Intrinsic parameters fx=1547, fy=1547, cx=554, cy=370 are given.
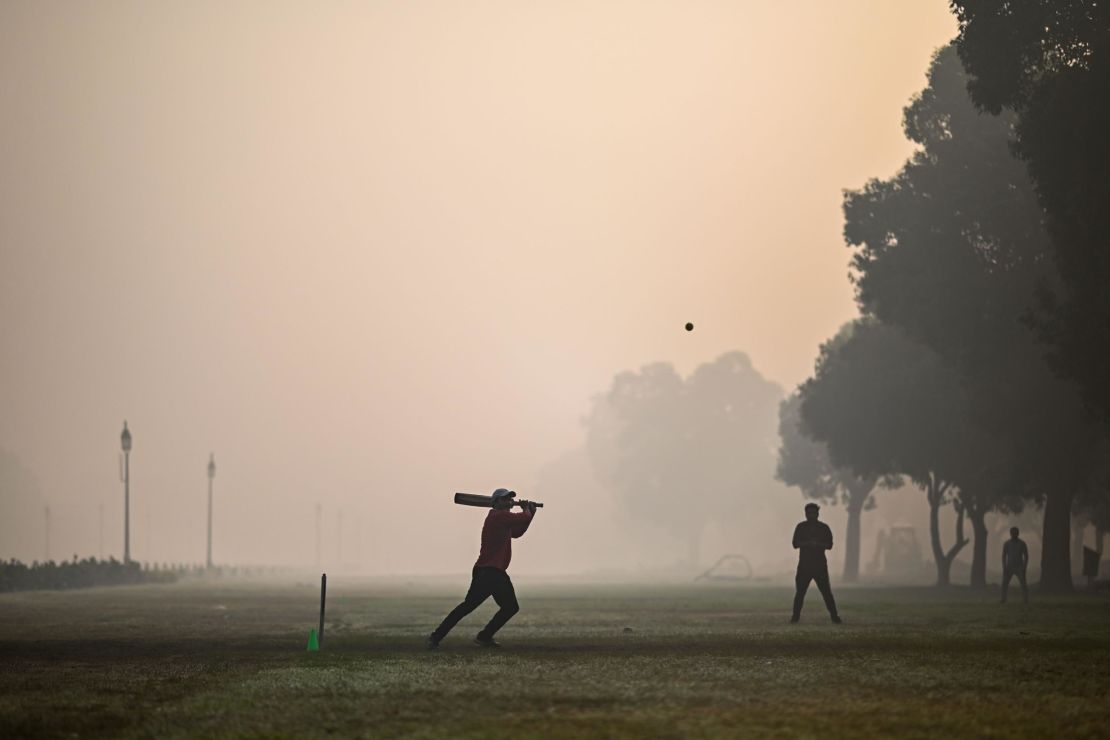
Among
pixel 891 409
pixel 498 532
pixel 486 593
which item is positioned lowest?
pixel 486 593

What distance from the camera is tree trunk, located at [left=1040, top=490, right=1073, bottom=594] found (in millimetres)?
48094

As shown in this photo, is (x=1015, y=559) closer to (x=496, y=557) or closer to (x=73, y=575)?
(x=496, y=557)

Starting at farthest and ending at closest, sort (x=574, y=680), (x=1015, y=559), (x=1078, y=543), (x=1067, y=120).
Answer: (x=1078, y=543) < (x=1015, y=559) < (x=1067, y=120) < (x=574, y=680)

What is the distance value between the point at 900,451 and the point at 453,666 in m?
39.9

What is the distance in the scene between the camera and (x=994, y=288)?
43.7 metres

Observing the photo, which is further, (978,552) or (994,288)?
(978,552)

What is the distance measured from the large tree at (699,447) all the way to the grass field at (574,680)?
3603 inches

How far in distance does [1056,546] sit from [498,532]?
33282 millimetres

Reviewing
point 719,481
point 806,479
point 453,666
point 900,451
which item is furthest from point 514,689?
point 719,481

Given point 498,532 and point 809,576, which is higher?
point 498,532

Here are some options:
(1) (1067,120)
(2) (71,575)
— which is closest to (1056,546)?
(1) (1067,120)

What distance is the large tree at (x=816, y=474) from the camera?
7888cm

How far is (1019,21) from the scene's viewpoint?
1305 inches

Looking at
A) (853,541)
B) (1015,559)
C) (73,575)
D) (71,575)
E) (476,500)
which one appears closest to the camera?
(476,500)
